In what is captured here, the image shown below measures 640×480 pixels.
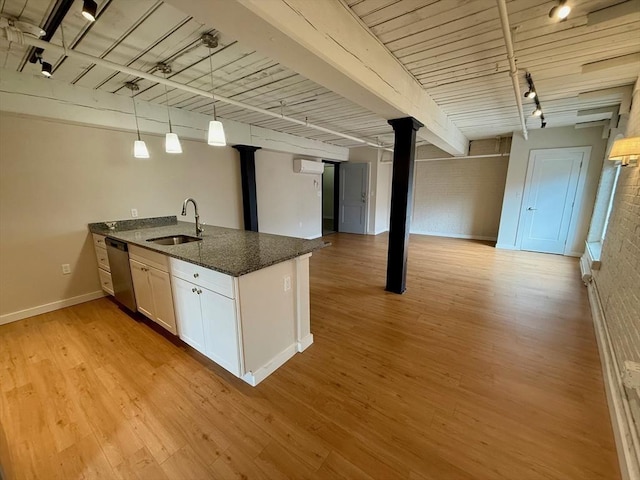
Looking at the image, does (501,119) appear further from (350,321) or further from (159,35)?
(159,35)

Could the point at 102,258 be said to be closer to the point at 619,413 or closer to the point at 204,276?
the point at 204,276

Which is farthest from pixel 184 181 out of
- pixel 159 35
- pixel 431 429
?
pixel 431 429

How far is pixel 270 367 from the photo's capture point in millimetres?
2037

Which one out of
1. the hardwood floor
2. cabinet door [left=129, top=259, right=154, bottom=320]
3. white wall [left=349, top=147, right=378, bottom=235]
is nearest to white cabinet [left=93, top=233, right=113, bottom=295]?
the hardwood floor

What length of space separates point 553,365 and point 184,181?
4824 millimetres

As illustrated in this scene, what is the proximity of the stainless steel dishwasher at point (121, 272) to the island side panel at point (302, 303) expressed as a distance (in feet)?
6.07

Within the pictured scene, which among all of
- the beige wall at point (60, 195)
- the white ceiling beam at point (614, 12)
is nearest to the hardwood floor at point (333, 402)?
the beige wall at point (60, 195)

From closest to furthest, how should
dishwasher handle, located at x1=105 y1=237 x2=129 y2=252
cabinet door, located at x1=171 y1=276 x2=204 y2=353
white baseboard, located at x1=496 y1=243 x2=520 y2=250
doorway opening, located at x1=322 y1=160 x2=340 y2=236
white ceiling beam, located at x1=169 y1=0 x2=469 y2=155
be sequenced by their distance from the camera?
white ceiling beam, located at x1=169 y1=0 x2=469 y2=155
cabinet door, located at x1=171 y1=276 x2=204 y2=353
dishwasher handle, located at x1=105 y1=237 x2=129 y2=252
white baseboard, located at x1=496 y1=243 x2=520 y2=250
doorway opening, located at x1=322 y1=160 x2=340 y2=236

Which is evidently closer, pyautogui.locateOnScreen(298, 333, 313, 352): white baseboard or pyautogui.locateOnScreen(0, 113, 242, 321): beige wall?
pyautogui.locateOnScreen(298, 333, 313, 352): white baseboard

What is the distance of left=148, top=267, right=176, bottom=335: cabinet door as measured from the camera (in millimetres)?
2287

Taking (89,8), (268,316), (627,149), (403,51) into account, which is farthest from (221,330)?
(627,149)

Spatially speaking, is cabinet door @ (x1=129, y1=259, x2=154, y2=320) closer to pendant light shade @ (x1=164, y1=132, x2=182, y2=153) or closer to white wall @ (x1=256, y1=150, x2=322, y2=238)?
pendant light shade @ (x1=164, y1=132, x2=182, y2=153)

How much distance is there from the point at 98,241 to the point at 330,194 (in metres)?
6.99

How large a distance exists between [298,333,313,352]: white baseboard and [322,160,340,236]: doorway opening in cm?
522
